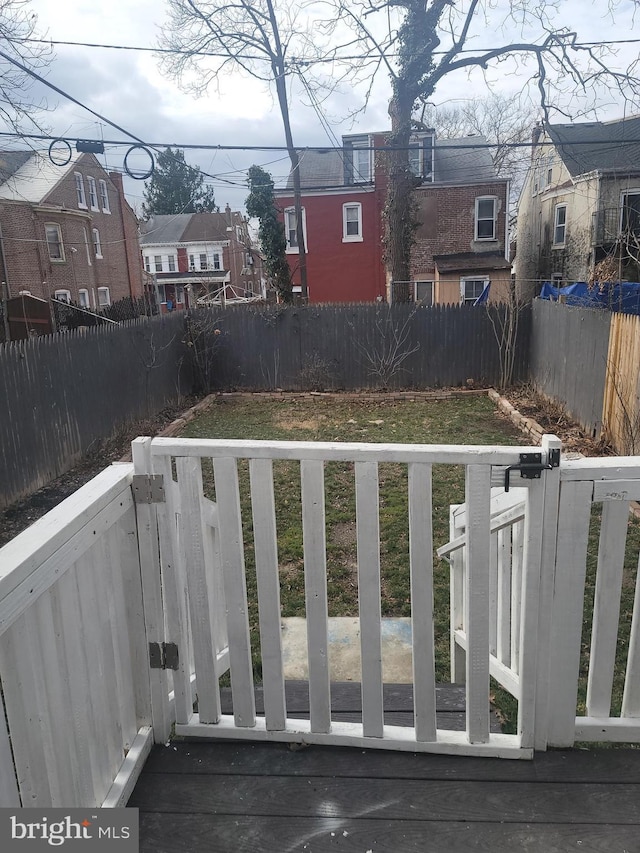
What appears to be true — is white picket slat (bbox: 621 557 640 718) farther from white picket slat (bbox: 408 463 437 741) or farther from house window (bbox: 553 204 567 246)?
house window (bbox: 553 204 567 246)

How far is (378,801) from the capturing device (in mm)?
1677

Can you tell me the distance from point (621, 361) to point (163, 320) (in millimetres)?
7742

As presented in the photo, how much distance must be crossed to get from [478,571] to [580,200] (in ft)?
68.4

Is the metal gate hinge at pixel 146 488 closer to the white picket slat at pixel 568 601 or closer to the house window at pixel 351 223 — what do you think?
the white picket slat at pixel 568 601

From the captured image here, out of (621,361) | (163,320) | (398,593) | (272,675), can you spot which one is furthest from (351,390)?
(272,675)

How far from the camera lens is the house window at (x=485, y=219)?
21.9 metres

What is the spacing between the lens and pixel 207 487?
6.15 m

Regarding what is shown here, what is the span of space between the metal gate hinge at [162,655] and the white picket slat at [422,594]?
723 mm

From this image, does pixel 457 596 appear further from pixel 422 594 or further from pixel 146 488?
pixel 146 488

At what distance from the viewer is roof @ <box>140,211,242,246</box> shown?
137 ft

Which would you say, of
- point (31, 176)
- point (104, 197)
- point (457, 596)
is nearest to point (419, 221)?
point (104, 197)

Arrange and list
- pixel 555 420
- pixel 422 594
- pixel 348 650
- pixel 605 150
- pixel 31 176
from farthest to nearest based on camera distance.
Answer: pixel 31 176, pixel 605 150, pixel 555 420, pixel 348 650, pixel 422 594

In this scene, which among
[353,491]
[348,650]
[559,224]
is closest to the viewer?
[348,650]

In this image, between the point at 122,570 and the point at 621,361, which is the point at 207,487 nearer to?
the point at 122,570
